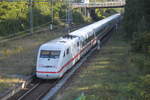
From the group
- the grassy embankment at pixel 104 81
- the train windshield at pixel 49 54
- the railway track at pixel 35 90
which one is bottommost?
the railway track at pixel 35 90

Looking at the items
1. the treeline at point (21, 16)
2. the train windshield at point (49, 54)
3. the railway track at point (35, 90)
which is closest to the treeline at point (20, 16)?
the treeline at point (21, 16)

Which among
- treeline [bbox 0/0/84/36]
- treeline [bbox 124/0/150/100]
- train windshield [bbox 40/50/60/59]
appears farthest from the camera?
treeline [bbox 0/0/84/36]

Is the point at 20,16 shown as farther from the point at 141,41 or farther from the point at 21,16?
the point at 141,41

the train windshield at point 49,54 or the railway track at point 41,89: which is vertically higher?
the train windshield at point 49,54

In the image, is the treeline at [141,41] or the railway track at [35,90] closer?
the treeline at [141,41]

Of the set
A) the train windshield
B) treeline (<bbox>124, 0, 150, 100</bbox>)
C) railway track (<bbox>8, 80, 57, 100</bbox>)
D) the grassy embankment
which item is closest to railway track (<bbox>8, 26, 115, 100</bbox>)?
railway track (<bbox>8, 80, 57, 100</bbox>)

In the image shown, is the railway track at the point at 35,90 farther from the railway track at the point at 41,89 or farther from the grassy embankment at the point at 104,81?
the grassy embankment at the point at 104,81

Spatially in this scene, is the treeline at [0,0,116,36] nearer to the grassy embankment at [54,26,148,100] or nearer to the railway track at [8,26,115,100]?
the grassy embankment at [54,26,148,100]

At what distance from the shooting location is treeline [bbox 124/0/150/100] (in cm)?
1147

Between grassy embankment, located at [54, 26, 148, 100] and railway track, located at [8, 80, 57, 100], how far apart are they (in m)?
1.07

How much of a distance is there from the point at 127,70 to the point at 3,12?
32057 millimetres

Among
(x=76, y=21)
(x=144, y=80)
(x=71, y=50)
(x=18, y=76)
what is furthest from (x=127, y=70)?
(x=76, y=21)

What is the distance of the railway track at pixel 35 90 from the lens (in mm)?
16344

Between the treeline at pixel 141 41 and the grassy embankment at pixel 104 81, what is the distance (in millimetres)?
252
